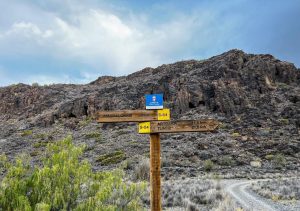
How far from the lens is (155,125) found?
9.01 meters

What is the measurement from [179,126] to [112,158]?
Answer: 3681 cm

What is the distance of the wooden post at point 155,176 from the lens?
348 inches

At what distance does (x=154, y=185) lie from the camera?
8.92m

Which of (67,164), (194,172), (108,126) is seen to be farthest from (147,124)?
(108,126)

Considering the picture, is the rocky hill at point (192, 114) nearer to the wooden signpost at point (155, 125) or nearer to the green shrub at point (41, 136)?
the green shrub at point (41, 136)

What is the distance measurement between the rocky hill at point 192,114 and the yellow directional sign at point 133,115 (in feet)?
91.3

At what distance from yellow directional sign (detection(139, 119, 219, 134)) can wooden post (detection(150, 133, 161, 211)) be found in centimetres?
19

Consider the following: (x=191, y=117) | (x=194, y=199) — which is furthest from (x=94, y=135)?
(x=194, y=199)

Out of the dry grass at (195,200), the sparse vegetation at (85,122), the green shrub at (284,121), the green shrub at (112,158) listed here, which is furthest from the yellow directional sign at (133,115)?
the sparse vegetation at (85,122)

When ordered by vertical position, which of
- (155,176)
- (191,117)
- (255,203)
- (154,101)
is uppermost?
A: (191,117)

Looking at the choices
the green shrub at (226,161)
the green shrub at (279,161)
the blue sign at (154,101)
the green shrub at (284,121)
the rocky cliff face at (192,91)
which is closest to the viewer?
the blue sign at (154,101)

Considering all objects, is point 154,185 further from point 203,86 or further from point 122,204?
point 203,86

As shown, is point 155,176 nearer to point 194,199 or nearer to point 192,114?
point 194,199

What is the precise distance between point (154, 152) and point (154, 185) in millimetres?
684
